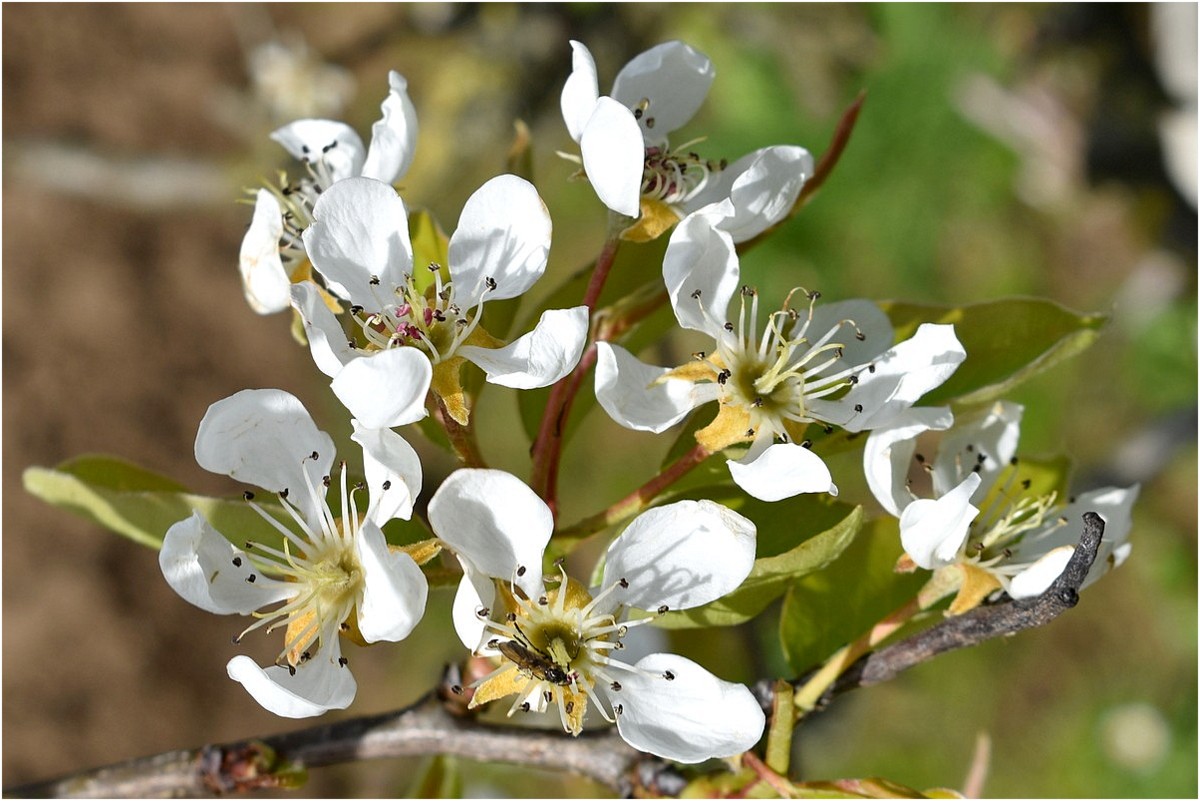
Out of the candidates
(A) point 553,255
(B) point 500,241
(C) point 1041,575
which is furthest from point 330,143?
(A) point 553,255

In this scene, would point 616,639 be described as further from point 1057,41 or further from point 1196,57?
point 1057,41

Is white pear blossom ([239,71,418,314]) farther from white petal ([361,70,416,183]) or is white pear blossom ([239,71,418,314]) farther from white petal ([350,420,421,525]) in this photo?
white petal ([350,420,421,525])

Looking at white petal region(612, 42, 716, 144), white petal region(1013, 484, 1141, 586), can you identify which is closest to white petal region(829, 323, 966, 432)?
white petal region(1013, 484, 1141, 586)

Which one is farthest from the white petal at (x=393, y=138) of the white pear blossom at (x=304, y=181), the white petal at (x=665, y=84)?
the white petal at (x=665, y=84)

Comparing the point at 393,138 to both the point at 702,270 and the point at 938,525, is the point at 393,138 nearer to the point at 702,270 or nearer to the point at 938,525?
the point at 702,270

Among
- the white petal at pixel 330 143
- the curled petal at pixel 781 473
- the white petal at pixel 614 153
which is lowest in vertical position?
the curled petal at pixel 781 473

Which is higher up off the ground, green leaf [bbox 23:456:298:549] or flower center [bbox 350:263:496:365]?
flower center [bbox 350:263:496:365]

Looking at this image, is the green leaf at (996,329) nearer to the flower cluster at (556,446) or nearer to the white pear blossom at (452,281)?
the flower cluster at (556,446)
